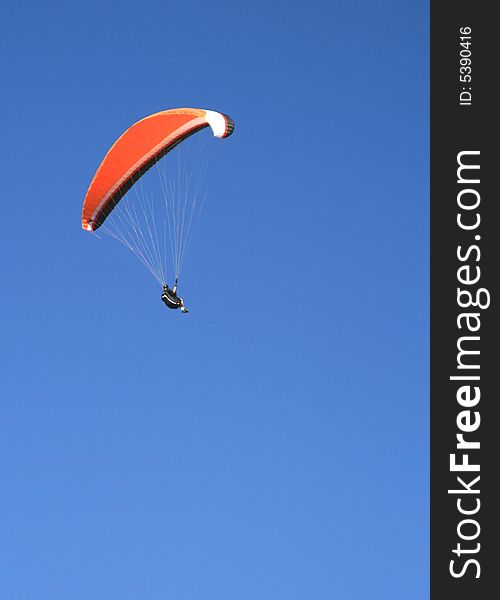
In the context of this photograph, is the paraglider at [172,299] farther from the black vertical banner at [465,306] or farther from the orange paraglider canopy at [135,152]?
the black vertical banner at [465,306]

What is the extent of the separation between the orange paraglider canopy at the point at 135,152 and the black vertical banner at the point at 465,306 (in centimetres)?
882

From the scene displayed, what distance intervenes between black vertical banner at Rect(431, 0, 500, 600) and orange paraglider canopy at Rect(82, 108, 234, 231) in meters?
8.82

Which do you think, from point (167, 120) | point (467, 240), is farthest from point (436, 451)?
point (167, 120)

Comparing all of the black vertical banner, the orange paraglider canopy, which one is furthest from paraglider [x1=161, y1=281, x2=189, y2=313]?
the black vertical banner

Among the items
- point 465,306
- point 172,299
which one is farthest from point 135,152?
point 465,306

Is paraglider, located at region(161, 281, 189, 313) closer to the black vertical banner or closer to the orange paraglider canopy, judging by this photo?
the orange paraglider canopy

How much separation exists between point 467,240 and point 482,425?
4122 millimetres

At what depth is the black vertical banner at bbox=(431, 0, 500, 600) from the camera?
2720 centimetres

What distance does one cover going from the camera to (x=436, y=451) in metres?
27.3

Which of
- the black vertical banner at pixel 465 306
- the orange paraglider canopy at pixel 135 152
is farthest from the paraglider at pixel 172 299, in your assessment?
the black vertical banner at pixel 465 306

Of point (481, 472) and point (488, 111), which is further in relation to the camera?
point (488, 111)

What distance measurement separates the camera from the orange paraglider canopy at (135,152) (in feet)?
125

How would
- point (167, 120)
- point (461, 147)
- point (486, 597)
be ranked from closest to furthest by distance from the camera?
1. point (486, 597)
2. point (461, 147)
3. point (167, 120)

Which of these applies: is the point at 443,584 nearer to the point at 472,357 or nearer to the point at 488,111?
the point at 472,357
